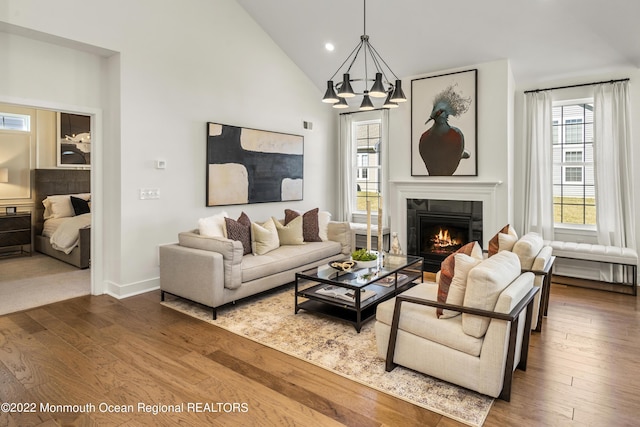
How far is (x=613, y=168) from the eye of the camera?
16.4 ft

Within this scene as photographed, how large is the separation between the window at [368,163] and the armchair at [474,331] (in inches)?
181

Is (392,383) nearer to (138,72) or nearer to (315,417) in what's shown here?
(315,417)

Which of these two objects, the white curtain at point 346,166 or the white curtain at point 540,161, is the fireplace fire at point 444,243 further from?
the white curtain at point 346,166

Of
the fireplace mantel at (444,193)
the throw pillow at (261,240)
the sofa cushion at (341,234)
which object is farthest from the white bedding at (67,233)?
the fireplace mantel at (444,193)

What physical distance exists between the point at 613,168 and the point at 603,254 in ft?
3.84

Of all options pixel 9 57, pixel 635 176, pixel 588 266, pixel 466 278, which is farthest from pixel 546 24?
pixel 9 57

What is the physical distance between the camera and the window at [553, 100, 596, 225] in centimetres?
533

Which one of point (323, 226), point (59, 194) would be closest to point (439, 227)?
point (323, 226)

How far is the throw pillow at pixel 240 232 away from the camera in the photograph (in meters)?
4.47

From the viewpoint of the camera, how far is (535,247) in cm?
348

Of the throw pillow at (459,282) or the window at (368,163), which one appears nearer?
the throw pillow at (459,282)

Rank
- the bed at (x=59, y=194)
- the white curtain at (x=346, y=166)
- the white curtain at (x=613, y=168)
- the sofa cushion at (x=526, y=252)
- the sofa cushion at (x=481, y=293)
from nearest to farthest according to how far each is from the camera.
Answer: the sofa cushion at (x=481, y=293), the sofa cushion at (x=526, y=252), the white curtain at (x=613, y=168), the bed at (x=59, y=194), the white curtain at (x=346, y=166)

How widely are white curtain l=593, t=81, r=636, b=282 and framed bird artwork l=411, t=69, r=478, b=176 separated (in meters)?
1.53

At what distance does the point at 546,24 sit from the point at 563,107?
58.5 inches
